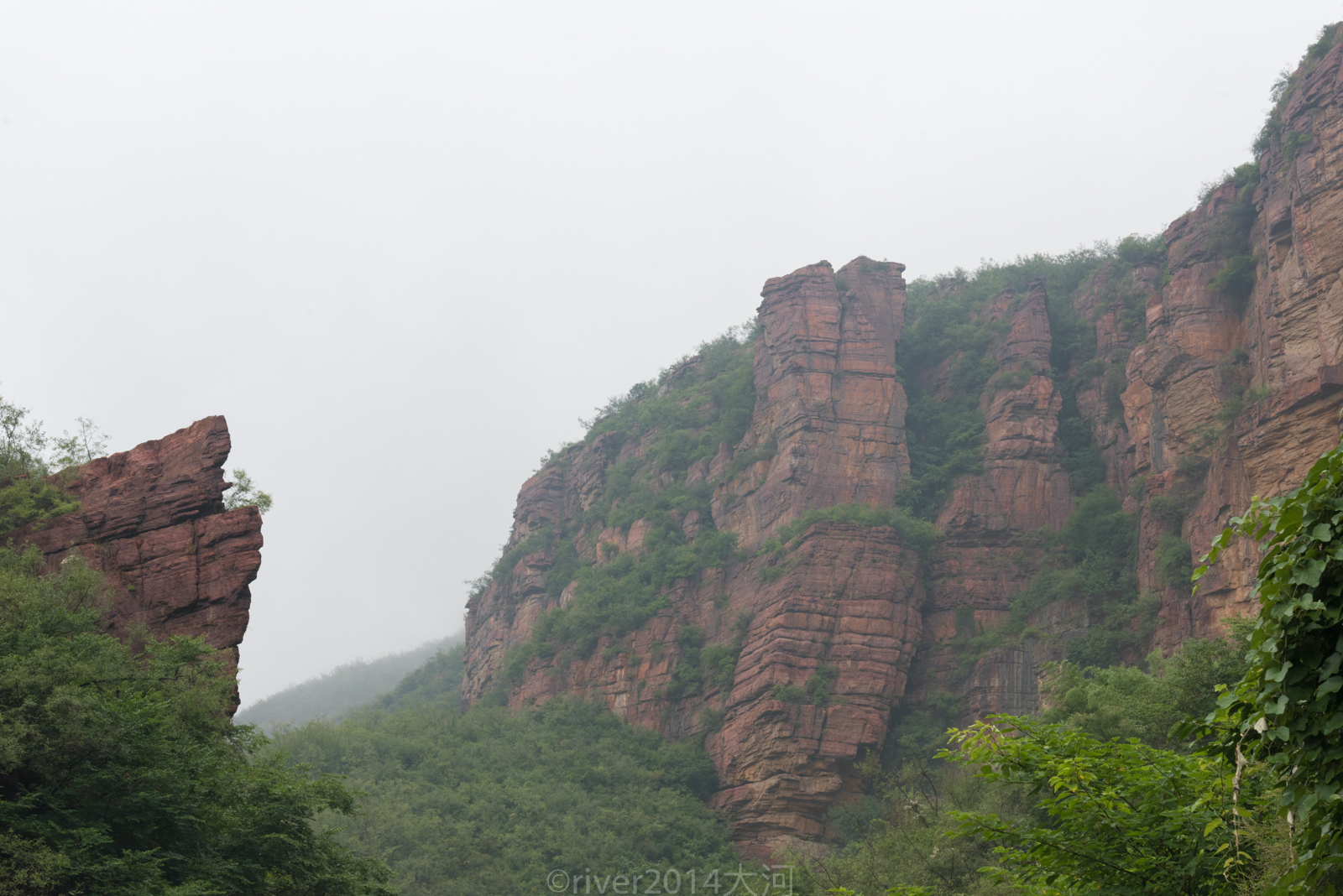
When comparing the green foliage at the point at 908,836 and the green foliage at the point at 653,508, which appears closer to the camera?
the green foliage at the point at 908,836

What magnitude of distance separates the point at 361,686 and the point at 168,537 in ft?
327

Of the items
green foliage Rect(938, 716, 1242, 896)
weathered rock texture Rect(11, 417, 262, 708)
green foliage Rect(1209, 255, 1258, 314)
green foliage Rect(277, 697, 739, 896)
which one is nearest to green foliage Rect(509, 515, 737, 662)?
green foliage Rect(277, 697, 739, 896)

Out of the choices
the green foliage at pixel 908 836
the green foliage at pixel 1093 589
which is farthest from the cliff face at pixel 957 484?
the green foliage at pixel 908 836

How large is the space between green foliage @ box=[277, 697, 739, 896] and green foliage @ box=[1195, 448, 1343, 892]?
124 ft

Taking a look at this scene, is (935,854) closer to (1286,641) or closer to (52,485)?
(1286,641)

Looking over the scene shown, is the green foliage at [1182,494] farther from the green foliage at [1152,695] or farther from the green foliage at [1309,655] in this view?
the green foliage at [1309,655]

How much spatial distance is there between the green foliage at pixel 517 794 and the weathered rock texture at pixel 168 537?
16.7 meters

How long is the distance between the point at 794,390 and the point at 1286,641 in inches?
1971

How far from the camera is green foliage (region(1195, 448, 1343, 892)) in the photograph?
5.27 metres

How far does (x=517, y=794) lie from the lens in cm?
4600

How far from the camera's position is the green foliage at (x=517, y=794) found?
4025 centimetres

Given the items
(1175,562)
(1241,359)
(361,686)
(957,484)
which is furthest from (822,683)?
(361,686)

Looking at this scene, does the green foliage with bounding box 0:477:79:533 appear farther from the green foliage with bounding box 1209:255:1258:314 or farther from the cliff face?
the green foliage with bounding box 1209:255:1258:314

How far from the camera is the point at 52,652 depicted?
62.2ft
